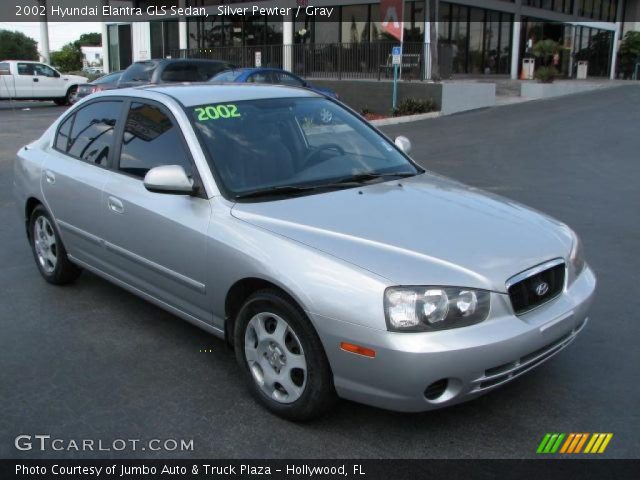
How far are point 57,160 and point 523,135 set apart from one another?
11871mm

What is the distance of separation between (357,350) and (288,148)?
168 cm

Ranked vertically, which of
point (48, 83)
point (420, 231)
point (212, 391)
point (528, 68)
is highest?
point (528, 68)

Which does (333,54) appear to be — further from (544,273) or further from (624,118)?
(544,273)

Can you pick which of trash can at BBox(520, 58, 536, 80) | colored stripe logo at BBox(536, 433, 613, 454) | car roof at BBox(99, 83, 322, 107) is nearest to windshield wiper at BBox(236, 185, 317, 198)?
car roof at BBox(99, 83, 322, 107)

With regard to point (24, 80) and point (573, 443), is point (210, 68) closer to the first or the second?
point (24, 80)

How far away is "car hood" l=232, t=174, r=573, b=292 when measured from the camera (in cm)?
309

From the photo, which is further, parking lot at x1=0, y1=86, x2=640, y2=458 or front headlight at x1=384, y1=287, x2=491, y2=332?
parking lot at x1=0, y1=86, x2=640, y2=458

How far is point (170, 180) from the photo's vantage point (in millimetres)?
3762

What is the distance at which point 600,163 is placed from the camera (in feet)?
37.3

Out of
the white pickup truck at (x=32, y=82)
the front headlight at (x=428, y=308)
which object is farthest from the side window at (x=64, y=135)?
the white pickup truck at (x=32, y=82)

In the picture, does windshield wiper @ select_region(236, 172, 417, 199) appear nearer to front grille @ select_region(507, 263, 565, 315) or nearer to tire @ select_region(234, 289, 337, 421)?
tire @ select_region(234, 289, 337, 421)

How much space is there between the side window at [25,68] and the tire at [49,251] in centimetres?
2249

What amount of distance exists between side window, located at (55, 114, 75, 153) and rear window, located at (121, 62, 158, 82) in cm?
1231

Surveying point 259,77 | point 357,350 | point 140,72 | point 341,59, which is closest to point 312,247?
point 357,350
